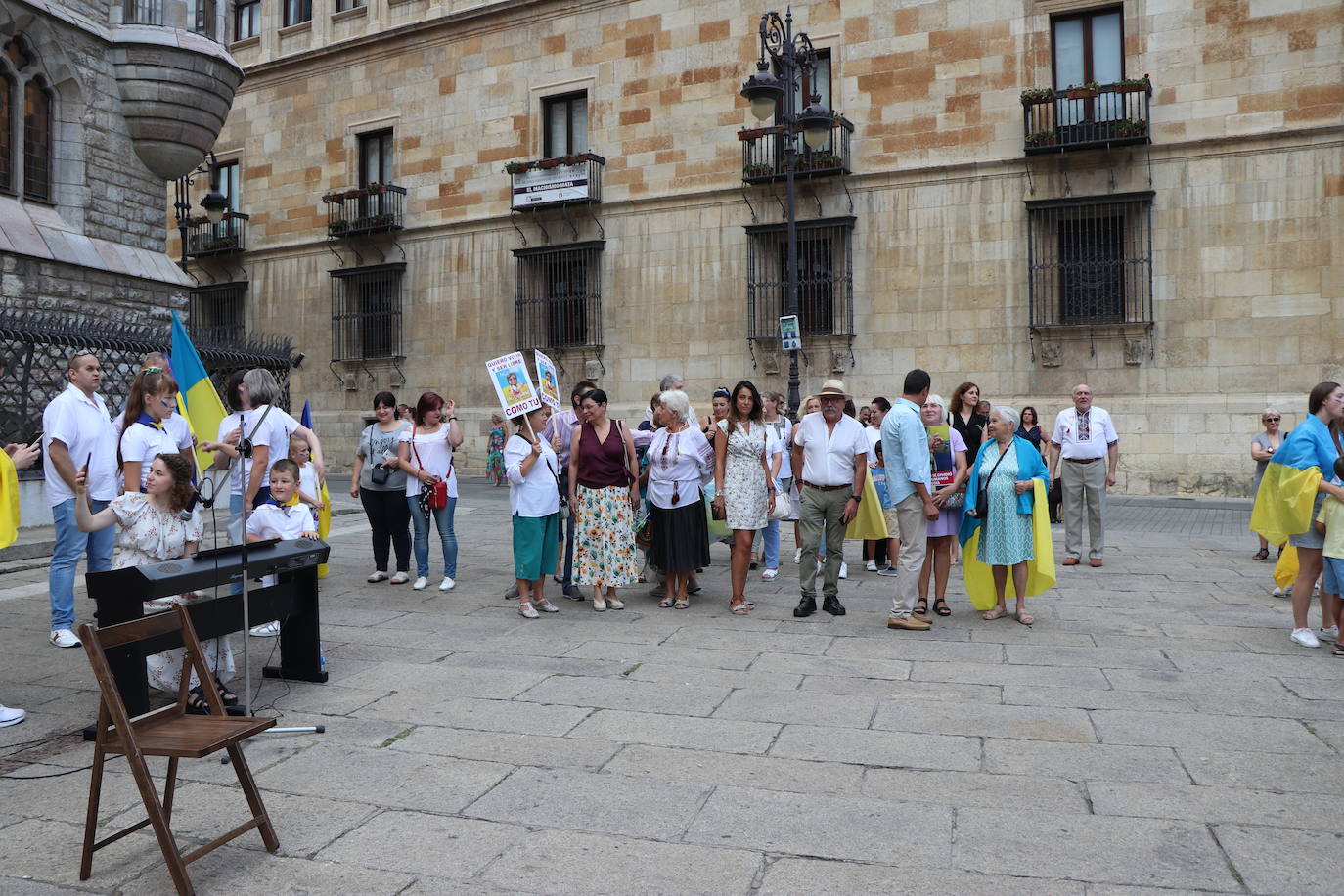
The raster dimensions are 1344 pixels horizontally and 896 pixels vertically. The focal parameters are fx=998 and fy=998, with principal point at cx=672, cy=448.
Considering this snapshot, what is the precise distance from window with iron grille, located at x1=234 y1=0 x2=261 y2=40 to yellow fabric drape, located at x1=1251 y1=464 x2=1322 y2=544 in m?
28.0

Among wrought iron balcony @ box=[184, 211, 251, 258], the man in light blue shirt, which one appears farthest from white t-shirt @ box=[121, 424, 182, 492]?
wrought iron balcony @ box=[184, 211, 251, 258]

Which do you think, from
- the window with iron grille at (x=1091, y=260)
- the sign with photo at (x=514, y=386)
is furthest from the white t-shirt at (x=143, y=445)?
the window with iron grille at (x=1091, y=260)

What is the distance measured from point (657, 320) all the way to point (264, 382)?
14719mm

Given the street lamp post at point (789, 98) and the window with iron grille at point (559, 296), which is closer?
the street lamp post at point (789, 98)

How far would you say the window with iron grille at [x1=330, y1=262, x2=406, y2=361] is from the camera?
24469 mm

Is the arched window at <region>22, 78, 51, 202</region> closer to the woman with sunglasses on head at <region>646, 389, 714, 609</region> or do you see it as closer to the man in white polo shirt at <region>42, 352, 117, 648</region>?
the man in white polo shirt at <region>42, 352, 117, 648</region>

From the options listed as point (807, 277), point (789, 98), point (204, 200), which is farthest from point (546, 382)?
point (204, 200)

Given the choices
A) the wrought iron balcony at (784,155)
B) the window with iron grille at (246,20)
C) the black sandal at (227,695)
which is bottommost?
the black sandal at (227,695)

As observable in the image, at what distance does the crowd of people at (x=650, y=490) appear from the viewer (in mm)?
6445

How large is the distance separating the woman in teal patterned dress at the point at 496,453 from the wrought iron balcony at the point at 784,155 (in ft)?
23.7

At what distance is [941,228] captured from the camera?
18797mm

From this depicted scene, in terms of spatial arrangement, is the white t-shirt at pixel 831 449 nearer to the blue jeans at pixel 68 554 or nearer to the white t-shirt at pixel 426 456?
the white t-shirt at pixel 426 456

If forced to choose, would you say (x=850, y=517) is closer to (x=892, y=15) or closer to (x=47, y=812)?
(x=47, y=812)

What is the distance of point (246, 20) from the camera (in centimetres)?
2745
